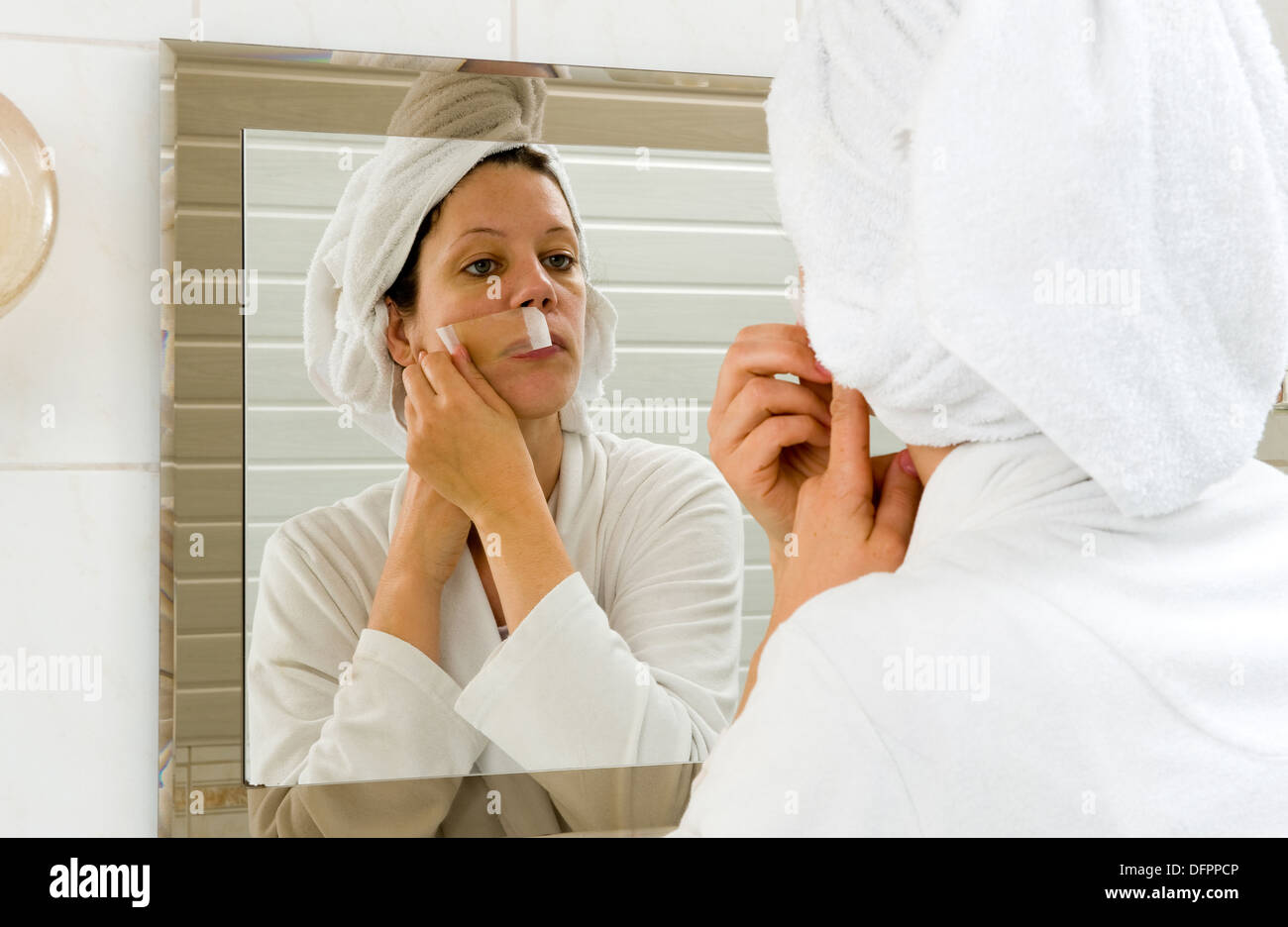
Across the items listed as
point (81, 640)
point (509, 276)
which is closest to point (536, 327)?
point (509, 276)

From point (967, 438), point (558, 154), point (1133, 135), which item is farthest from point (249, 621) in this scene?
point (1133, 135)

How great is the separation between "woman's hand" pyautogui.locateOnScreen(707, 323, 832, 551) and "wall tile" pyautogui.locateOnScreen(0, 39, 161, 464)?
1.43 feet

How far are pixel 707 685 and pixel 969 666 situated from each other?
45 cm

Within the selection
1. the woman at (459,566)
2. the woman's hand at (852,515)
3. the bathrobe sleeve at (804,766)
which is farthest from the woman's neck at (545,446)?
the bathrobe sleeve at (804,766)

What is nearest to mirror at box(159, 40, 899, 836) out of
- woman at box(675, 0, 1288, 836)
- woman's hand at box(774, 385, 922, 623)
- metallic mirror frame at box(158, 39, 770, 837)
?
metallic mirror frame at box(158, 39, 770, 837)

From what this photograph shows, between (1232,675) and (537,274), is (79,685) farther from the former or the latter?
(1232,675)

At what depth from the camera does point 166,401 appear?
0.75m

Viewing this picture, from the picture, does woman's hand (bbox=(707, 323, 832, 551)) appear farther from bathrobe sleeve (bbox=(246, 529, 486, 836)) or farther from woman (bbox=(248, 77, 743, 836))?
bathrobe sleeve (bbox=(246, 529, 486, 836))

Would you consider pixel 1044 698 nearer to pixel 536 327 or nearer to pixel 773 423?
pixel 773 423

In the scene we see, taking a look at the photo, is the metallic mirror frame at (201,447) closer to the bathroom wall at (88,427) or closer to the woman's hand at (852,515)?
the bathroom wall at (88,427)

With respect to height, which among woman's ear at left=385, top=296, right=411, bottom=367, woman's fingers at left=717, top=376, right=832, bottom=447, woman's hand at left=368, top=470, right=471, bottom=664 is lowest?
woman's hand at left=368, top=470, right=471, bottom=664

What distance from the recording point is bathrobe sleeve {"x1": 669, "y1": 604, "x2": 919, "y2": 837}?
379 millimetres

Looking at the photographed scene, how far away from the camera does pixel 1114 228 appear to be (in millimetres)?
379
